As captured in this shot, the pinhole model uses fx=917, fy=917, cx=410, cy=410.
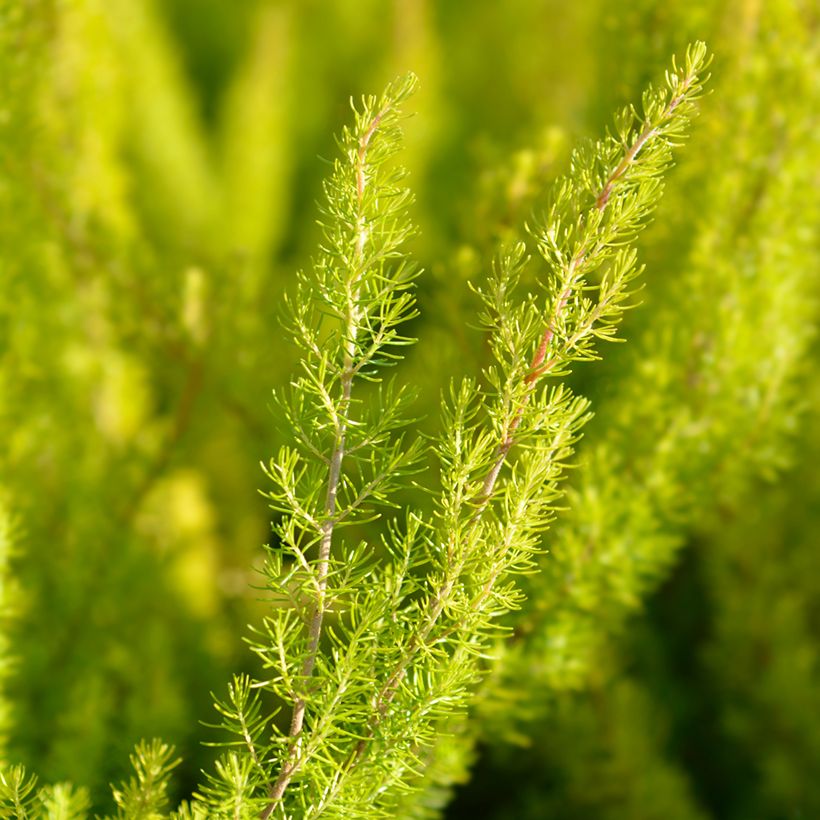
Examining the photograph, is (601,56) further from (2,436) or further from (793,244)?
(2,436)

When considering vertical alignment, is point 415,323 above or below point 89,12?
below

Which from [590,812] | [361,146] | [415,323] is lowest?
[590,812]

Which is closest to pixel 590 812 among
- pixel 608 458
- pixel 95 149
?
pixel 608 458

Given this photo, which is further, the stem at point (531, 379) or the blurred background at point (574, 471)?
the blurred background at point (574, 471)

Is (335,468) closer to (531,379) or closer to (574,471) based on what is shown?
(531,379)

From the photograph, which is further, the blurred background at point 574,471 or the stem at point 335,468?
the blurred background at point 574,471
